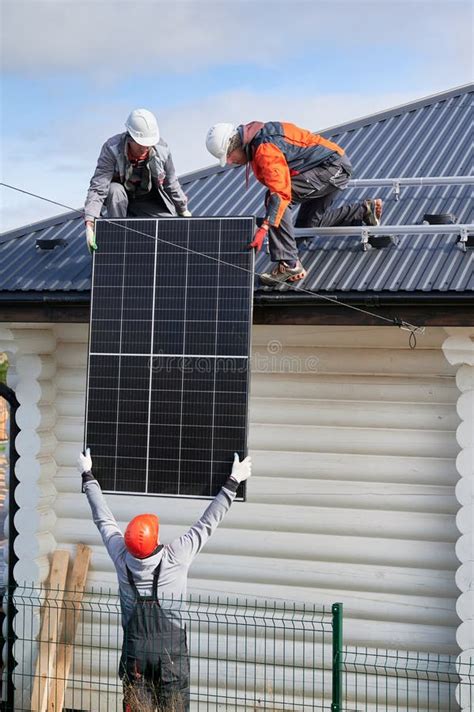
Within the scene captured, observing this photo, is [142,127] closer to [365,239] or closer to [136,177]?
[136,177]

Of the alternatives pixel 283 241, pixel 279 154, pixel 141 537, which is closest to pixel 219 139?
pixel 279 154

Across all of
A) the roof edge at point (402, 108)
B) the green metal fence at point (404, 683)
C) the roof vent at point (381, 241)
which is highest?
the roof edge at point (402, 108)

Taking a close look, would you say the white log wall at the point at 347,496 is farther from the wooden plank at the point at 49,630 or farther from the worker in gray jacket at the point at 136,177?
the worker in gray jacket at the point at 136,177

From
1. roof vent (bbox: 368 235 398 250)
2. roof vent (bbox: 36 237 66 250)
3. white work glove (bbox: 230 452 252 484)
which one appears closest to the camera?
white work glove (bbox: 230 452 252 484)

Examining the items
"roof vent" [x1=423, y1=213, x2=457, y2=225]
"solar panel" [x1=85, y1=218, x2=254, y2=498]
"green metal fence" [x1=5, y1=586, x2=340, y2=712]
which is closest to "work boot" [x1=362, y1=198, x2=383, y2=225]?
"roof vent" [x1=423, y1=213, x2=457, y2=225]

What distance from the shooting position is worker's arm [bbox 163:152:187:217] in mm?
10648

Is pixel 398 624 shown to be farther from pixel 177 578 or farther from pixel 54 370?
pixel 54 370

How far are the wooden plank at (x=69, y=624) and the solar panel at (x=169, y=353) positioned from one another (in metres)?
2.33

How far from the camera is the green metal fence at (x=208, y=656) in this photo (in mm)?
10297

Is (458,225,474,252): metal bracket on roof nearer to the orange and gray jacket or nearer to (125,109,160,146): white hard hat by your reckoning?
the orange and gray jacket

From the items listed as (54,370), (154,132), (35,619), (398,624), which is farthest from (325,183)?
(35,619)

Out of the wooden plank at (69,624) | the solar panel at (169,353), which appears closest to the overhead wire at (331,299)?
the solar panel at (169,353)

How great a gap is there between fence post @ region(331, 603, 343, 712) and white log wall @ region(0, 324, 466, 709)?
4.55 feet

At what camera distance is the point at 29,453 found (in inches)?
436
